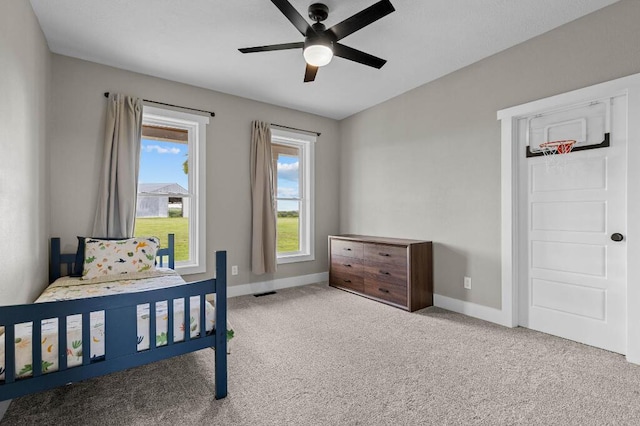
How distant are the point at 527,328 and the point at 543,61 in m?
2.38

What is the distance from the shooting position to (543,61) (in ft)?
8.78

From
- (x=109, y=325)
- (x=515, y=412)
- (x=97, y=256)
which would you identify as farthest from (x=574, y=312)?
(x=97, y=256)

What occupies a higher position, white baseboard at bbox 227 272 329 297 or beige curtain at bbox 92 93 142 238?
beige curtain at bbox 92 93 142 238

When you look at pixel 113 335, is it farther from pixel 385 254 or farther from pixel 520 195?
pixel 520 195

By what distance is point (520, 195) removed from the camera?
2891mm

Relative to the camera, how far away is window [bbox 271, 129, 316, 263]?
4602 millimetres

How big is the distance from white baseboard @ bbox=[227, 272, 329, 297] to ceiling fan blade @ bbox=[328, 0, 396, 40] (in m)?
3.09

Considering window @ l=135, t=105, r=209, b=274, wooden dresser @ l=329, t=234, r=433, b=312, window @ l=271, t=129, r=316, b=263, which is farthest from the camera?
window @ l=271, t=129, r=316, b=263

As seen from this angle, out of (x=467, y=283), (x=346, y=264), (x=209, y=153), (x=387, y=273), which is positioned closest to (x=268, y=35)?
(x=209, y=153)

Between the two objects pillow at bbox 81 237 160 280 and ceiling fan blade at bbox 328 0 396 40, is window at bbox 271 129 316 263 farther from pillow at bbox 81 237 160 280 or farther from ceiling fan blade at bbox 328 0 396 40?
ceiling fan blade at bbox 328 0 396 40

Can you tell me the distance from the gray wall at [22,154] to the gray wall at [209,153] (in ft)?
0.73

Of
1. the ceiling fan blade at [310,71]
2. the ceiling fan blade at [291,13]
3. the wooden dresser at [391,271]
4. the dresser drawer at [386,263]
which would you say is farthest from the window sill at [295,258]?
the ceiling fan blade at [291,13]

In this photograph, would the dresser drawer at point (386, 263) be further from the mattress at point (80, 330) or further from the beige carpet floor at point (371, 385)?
the mattress at point (80, 330)

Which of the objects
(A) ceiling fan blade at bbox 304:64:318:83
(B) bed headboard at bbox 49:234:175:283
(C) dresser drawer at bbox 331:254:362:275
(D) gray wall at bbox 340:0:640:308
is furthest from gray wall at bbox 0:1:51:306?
(D) gray wall at bbox 340:0:640:308
